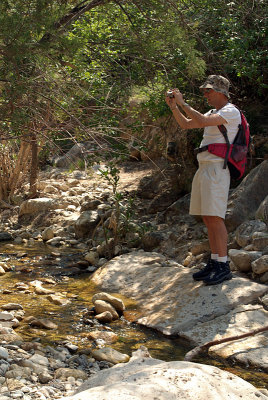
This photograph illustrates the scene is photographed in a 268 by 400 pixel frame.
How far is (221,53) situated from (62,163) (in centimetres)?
538

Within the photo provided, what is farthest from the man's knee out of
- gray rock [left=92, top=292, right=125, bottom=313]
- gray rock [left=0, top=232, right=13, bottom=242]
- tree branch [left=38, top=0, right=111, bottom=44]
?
gray rock [left=0, top=232, right=13, bottom=242]

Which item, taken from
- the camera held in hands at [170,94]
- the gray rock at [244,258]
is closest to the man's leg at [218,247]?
the gray rock at [244,258]

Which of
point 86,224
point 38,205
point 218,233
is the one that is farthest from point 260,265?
point 38,205

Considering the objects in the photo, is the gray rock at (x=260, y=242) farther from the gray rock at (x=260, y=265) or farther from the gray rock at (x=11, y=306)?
the gray rock at (x=11, y=306)

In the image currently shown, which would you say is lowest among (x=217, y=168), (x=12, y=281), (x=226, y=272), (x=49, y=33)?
(x=12, y=281)

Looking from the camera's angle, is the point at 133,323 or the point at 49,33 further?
the point at 133,323

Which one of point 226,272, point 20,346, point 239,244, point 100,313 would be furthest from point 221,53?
point 20,346

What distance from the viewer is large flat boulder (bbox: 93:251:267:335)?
426 cm

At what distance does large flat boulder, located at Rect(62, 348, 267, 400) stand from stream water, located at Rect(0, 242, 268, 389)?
90cm

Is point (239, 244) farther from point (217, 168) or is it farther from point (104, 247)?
point (104, 247)

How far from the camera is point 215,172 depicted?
14.4ft

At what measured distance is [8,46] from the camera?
353cm

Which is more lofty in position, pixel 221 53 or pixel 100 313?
pixel 221 53

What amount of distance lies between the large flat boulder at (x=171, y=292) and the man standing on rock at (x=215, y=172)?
18 cm
